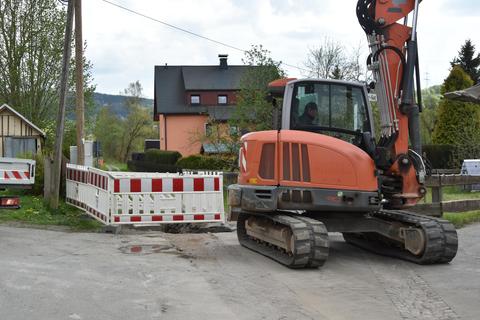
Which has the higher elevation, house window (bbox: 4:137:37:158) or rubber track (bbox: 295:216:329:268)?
house window (bbox: 4:137:37:158)

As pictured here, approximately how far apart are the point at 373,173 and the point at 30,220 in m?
8.11

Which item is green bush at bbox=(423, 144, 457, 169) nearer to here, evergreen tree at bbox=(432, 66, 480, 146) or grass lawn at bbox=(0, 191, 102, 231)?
evergreen tree at bbox=(432, 66, 480, 146)

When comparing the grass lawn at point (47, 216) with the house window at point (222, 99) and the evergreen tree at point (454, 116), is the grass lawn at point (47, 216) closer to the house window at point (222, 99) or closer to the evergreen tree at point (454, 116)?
the evergreen tree at point (454, 116)

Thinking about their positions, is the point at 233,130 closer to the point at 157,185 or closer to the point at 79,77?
the point at 79,77

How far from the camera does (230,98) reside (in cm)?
6091

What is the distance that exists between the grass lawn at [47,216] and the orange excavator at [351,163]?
4.89 metres

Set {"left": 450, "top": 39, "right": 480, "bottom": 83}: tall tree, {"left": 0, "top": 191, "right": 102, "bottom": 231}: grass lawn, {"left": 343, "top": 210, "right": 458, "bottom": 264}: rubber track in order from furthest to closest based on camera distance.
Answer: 1. {"left": 450, "top": 39, "right": 480, "bottom": 83}: tall tree
2. {"left": 0, "top": 191, "right": 102, "bottom": 231}: grass lawn
3. {"left": 343, "top": 210, "right": 458, "bottom": 264}: rubber track

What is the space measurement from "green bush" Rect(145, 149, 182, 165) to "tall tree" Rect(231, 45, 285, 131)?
15.0 metres

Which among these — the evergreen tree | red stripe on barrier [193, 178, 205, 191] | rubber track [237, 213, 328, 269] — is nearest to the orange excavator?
rubber track [237, 213, 328, 269]

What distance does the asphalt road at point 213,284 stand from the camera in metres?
6.79

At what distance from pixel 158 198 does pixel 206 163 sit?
19.0 metres

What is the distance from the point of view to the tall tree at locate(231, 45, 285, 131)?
2670cm

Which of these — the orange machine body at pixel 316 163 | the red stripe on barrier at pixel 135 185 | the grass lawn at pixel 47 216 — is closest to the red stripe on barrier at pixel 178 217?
the red stripe on barrier at pixel 135 185

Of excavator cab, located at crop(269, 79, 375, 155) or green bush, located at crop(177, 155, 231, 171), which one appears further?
green bush, located at crop(177, 155, 231, 171)
